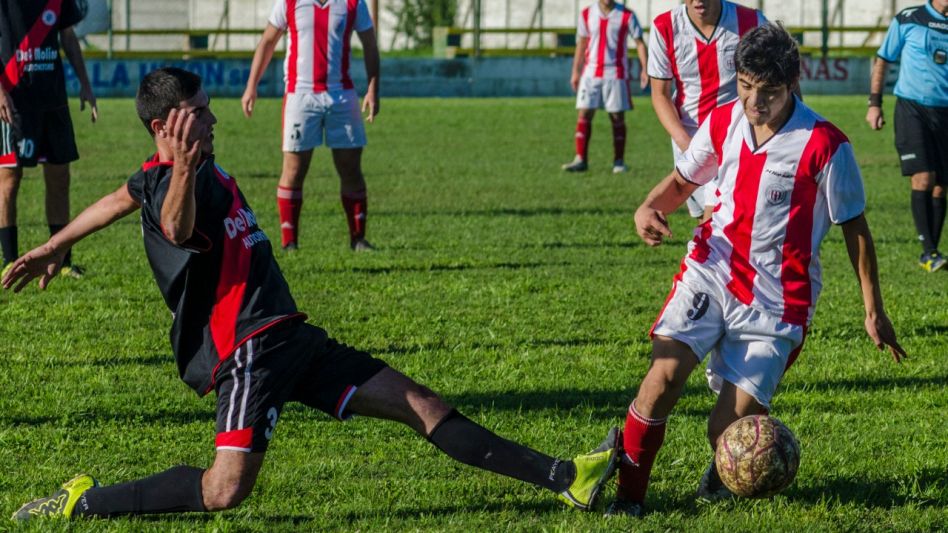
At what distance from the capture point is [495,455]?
4254 millimetres

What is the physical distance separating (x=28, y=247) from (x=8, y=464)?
17.2 ft

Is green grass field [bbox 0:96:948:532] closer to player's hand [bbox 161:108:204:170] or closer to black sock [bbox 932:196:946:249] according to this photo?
black sock [bbox 932:196:946:249]

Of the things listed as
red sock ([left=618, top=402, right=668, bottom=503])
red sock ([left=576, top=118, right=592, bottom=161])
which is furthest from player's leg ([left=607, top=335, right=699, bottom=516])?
red sock ([left=576, top=118, right=592, bottom=161])

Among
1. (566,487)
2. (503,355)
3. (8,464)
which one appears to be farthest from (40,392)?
(566,487)

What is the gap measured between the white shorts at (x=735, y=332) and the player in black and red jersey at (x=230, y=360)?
0.43m

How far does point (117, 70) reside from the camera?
28.9m

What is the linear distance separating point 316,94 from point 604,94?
6.73m

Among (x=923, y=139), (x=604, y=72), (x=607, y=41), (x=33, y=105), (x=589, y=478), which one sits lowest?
(x=589, y=478)

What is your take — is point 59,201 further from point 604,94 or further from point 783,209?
point 604,94

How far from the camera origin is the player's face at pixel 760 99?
4.21 m

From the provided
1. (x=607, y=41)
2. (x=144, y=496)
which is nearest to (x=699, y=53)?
(x=144, y=496)

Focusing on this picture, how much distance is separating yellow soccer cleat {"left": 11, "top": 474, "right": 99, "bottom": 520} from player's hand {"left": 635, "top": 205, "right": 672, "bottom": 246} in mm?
1963

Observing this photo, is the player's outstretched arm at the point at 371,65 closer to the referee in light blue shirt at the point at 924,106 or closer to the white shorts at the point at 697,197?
the white shorts at the point at 697,197

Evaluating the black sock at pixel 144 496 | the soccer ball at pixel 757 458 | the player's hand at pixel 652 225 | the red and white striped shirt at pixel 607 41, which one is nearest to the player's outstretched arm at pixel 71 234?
the black sock at pixel 144 496
